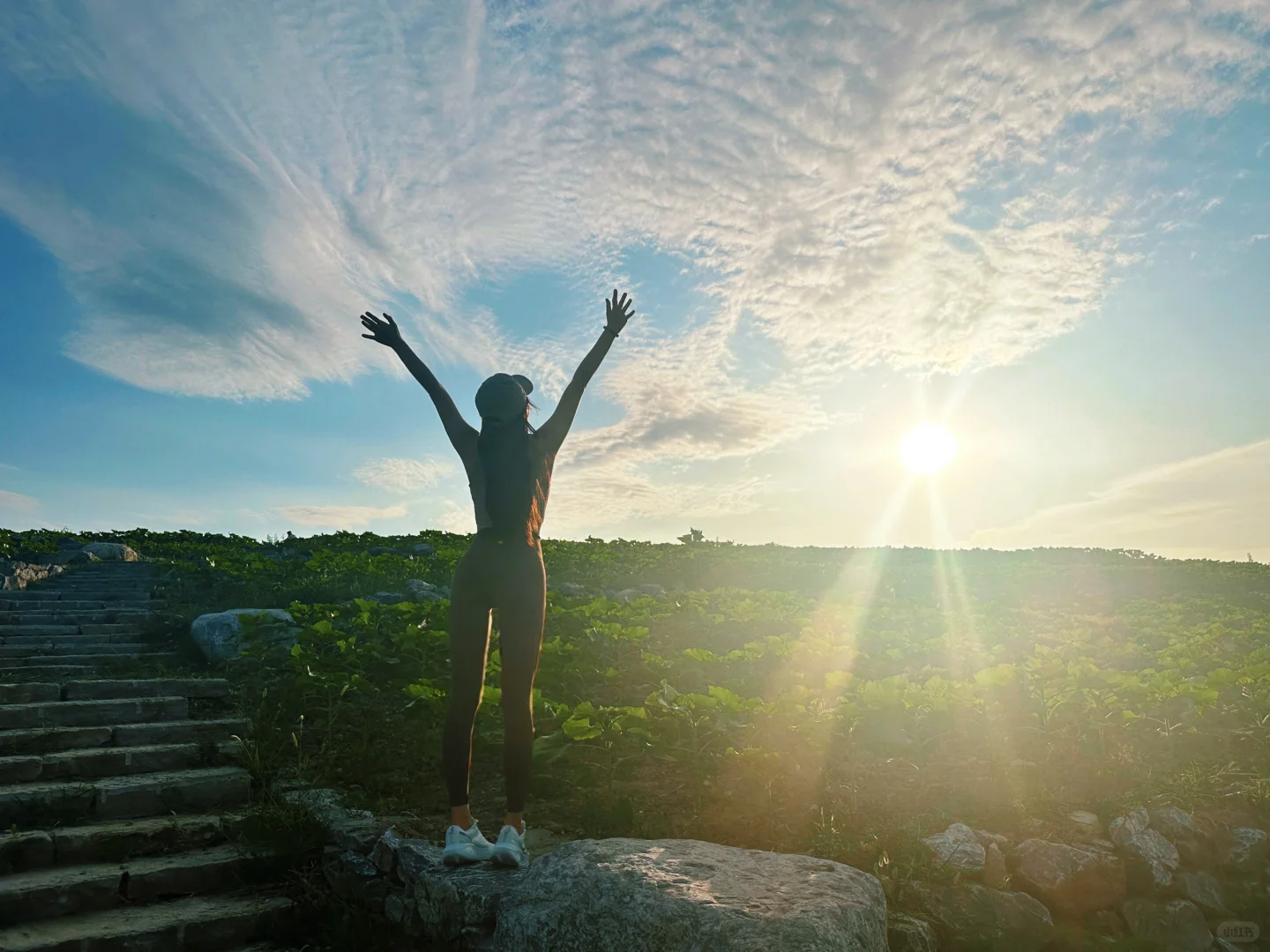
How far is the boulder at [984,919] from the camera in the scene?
3.69m

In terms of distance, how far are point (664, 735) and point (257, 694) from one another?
12.4 feet

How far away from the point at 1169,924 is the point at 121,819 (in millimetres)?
6158

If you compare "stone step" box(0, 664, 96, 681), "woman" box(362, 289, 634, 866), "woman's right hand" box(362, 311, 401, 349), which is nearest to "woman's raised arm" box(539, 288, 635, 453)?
"woman" box(362, 289, 634, 866)

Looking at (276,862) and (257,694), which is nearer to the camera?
(276,862)

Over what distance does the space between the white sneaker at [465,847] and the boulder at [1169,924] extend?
349 centimetres

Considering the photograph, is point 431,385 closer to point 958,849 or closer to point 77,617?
point 958,849

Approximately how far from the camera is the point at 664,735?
5230 millimetres

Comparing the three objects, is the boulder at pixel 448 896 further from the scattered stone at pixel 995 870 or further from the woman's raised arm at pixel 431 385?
the scattered stone at pixel 995 870

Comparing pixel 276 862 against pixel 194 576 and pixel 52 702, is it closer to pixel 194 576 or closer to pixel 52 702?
pixel 52 702

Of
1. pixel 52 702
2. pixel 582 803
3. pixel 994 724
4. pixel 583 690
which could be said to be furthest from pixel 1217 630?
pixel 52 702

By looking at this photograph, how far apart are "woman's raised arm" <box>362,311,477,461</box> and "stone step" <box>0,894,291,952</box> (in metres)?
2.63

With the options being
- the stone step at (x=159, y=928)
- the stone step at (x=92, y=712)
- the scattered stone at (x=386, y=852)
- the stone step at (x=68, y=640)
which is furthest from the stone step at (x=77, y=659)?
the scattered stone at (x=386, y=852)

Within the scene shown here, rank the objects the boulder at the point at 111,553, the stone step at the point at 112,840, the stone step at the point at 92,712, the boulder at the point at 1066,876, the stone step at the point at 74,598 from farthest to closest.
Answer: the boulder at the point at 111,553 < the stone step at the point at 74,598 < the stone step at the point at 92,712 < the stone step at the point at 112,840 < the boulder at the point at 1066,876

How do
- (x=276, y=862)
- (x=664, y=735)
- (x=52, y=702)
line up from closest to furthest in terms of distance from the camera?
(x=276, y=862), (x=664, y=735), (x=52, y=702)
